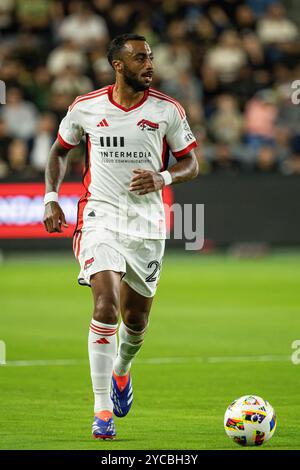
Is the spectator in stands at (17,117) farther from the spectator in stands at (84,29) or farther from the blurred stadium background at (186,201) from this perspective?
the spectator in stands at (84,29)

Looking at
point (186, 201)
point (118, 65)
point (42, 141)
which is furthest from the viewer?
point (42, 141)

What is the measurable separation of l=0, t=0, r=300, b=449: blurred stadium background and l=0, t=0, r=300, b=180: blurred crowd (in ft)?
0.11

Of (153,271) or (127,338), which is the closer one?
(153,271)

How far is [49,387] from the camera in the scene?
10141mm

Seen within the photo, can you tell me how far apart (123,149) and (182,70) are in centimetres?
1595

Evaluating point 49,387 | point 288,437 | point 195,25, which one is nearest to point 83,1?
point 195,25

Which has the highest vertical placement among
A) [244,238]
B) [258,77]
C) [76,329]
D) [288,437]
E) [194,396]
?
[258,77]

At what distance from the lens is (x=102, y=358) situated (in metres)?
7.80

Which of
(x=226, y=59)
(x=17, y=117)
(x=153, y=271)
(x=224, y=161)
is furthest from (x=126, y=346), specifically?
Result: (x=226, y=59)

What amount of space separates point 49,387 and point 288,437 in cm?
304

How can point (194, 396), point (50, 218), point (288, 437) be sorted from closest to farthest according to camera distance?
point (288, 437) → point (50, 218) → point (194, 396)

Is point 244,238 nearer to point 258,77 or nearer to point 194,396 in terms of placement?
point 258,77

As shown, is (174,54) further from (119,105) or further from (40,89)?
(119,105)

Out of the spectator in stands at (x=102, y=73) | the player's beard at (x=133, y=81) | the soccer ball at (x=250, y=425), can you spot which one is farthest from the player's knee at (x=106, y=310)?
the spectator in stands at (x=102, y=73)
